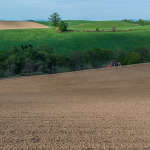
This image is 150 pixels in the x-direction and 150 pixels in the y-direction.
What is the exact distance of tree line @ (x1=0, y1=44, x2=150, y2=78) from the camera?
56.1ft

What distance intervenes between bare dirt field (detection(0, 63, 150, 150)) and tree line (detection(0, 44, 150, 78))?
536cm

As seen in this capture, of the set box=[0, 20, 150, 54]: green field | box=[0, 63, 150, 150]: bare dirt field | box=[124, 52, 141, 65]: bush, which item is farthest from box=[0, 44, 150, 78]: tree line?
box=[0, 20, 150, 54]: green field

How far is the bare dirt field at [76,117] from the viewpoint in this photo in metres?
4.62

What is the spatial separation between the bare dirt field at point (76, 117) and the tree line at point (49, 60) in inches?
211

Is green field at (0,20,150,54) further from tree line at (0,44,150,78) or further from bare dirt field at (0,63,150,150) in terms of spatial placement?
bare dirt field at (0,63,150,150)

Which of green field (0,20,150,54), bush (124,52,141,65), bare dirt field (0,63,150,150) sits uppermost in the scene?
green field (0,20,150,54)

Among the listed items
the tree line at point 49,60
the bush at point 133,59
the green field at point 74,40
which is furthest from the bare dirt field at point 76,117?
the green field at point 74,40

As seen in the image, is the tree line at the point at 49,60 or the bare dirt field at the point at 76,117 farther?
the tree line at the point at 49,60

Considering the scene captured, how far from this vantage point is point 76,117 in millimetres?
6207

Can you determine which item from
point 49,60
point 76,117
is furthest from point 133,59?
point 76,117

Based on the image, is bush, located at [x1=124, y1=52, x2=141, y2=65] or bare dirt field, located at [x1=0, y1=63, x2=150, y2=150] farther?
bush, located at [x1=124, y1=52, x2=141, y2=65]

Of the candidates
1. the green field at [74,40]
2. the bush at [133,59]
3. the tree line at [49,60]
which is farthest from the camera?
the green field at [74,40]

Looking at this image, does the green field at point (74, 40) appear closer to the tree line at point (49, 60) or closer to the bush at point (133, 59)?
the tree line at point (49, 60)

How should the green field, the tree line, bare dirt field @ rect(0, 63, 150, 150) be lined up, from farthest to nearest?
the green field → the tree line → bare dirt field @ rect(0, 63, 150, 150)
